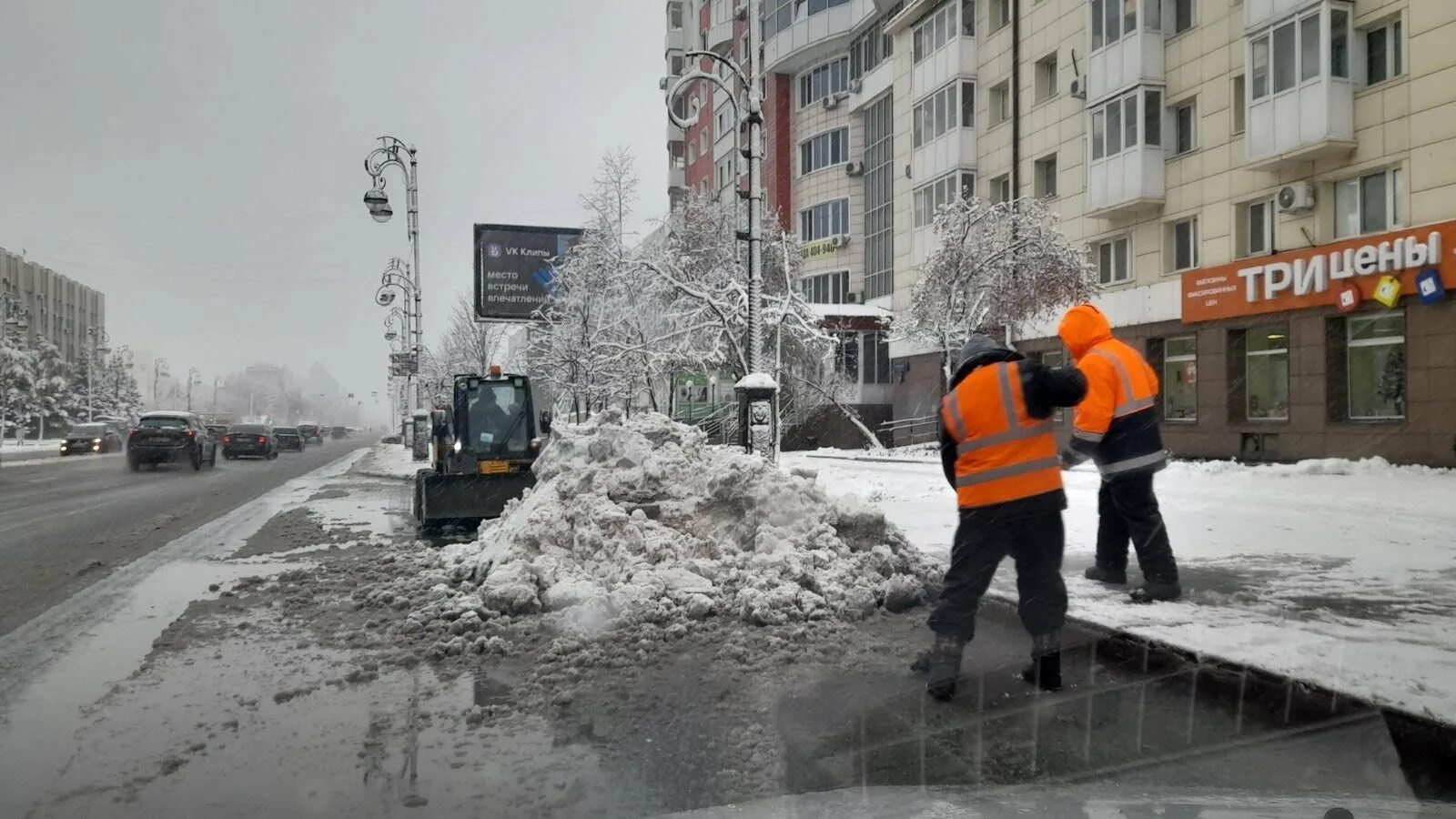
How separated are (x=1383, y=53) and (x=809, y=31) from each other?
27712 millimetres

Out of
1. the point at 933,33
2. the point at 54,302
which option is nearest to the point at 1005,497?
the point at 933,33

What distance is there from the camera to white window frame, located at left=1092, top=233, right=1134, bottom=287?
76.0 feet

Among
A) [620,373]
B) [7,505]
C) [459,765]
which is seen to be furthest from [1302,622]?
[620,373]

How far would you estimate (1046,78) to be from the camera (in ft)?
86.2

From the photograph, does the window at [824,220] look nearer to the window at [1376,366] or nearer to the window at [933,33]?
the window at [933,33]

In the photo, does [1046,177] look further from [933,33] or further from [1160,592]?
[1160,592]

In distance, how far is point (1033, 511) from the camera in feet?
15.5

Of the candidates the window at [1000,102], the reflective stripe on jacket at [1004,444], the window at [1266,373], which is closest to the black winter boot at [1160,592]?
the reflective stripe on jacket at [1004,444]

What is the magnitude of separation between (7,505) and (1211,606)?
17546 mm

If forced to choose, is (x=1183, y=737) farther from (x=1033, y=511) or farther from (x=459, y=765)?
(x=459, y=765)

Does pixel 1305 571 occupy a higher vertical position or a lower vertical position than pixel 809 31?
lower

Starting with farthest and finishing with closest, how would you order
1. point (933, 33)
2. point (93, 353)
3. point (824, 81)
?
point (93, 353)
point (824, 81)
point (933, 33)

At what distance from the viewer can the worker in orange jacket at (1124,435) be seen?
5.90 metres

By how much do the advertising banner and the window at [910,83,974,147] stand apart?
1195 centimetres
